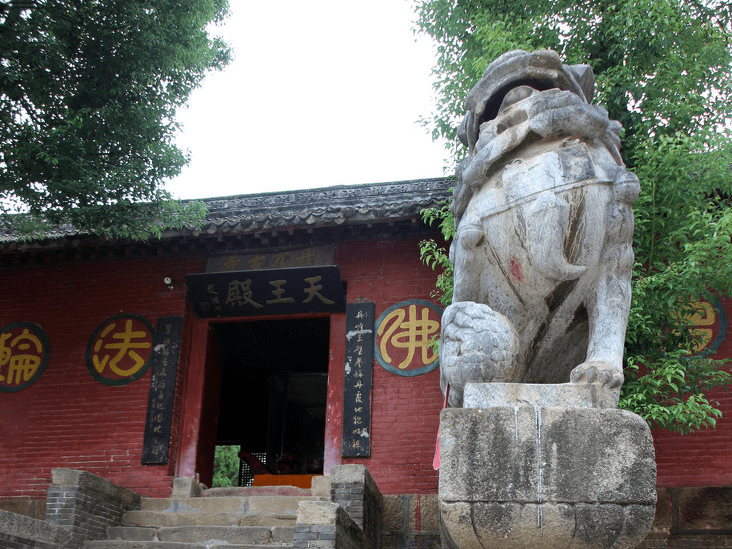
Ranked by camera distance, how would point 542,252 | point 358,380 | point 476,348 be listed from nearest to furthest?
point 476,348, point 542,252, point 358,380

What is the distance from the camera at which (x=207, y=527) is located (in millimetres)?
6383

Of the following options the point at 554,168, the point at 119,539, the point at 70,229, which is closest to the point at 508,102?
the point at 554,168

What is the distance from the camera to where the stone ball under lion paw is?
2840 millimetres

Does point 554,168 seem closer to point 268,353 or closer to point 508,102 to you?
point 508,102

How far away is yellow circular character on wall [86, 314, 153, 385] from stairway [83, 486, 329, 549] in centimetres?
185

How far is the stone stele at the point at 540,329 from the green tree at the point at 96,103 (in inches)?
169

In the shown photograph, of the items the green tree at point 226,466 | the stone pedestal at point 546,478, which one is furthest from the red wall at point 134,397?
the green tree at point 226,466

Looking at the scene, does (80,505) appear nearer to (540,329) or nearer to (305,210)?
(305,210)

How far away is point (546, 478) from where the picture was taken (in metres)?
2.47

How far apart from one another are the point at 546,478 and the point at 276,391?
10.4 m

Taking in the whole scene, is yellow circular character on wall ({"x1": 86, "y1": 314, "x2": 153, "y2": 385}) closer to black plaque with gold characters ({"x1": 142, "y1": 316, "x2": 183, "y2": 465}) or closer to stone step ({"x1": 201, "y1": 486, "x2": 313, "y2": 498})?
black plaque with gold characters ({"x1": 142, "y1": 316, "x2": 183, "y2": 465})

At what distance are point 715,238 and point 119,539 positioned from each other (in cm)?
573

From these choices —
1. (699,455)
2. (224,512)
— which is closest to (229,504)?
(224,512)

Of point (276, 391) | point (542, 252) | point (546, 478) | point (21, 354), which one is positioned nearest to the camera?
point (546, 478)
